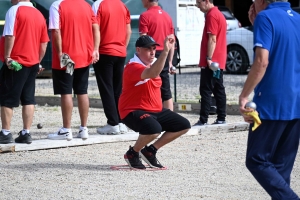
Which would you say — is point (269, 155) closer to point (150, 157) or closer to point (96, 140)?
point (150, 157)

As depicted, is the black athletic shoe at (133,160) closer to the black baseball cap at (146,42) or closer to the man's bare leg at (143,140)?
the man's bare leg at (143,140)

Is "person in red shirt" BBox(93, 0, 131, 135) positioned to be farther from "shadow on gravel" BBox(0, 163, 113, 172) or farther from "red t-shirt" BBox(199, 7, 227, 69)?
"shadow on gravel" BBox(0, 163, 113, 172)

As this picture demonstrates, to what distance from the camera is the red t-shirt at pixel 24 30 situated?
8.41 metres

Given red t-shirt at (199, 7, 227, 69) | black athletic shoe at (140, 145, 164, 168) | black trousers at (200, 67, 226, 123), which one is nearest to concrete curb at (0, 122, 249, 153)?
black trousers at (200, 67, 226, 123)

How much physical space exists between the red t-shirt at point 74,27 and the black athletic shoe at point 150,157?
1.90 meters

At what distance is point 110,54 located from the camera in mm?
9492

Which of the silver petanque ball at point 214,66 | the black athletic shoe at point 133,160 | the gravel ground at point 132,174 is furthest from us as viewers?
the silver petanque ball at point 214,66

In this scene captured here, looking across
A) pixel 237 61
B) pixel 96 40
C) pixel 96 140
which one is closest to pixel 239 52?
pixel 237 61

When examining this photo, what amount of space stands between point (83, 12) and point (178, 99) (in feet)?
18.2

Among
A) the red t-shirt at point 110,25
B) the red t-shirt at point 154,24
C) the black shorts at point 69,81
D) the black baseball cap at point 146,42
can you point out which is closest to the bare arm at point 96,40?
the black shorts at point 69,81

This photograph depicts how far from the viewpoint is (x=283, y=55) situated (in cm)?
497

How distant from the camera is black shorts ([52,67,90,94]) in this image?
8.94 m

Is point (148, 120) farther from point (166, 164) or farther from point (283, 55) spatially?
point (283, 55)

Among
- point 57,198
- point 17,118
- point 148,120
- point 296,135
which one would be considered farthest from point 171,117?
point 17,118
